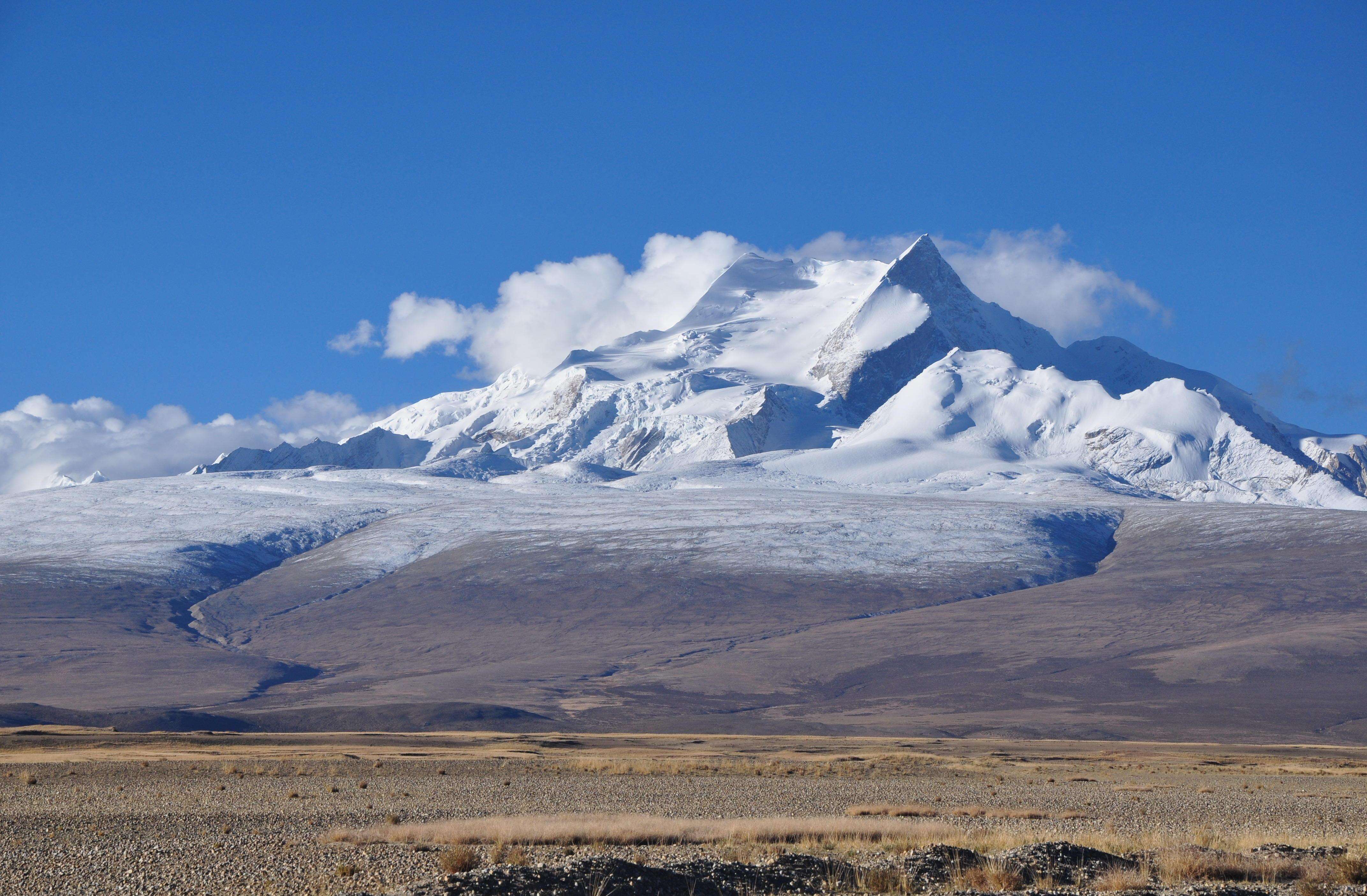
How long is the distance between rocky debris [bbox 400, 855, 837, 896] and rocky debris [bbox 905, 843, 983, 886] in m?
1.04

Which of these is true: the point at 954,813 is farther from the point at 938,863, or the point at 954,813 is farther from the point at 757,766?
the point at 757,766

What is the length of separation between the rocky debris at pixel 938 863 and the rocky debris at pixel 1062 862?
53cm

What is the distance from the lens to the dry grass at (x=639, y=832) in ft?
77.8

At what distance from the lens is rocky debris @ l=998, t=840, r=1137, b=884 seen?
1945 cm

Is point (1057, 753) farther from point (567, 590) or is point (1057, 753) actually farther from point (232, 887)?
point (567, 590)

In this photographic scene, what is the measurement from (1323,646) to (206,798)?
121 meters

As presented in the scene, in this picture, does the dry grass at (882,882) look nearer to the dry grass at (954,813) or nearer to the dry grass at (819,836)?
the dry grass at (819,836)

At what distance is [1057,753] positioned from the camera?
71.8 meters

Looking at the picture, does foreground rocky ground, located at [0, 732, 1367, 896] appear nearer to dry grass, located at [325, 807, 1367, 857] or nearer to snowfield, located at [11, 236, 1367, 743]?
dry grass, located at [325, 807, 1367, 857]

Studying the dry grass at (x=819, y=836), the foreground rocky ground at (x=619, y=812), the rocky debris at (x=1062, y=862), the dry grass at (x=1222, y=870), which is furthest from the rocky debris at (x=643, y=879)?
the dry grass at (x=1222, y=870)

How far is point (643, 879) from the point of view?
18.0 meters

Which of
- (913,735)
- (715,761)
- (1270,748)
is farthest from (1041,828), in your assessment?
(913,735)

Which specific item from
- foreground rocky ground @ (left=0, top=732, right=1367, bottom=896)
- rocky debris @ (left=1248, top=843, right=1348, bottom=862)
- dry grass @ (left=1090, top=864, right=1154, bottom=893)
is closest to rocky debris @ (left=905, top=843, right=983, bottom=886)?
foreground rocky ground @ (left=0, top=732, right=1367, bottom=896)

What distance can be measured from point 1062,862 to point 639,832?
8.36 meters
